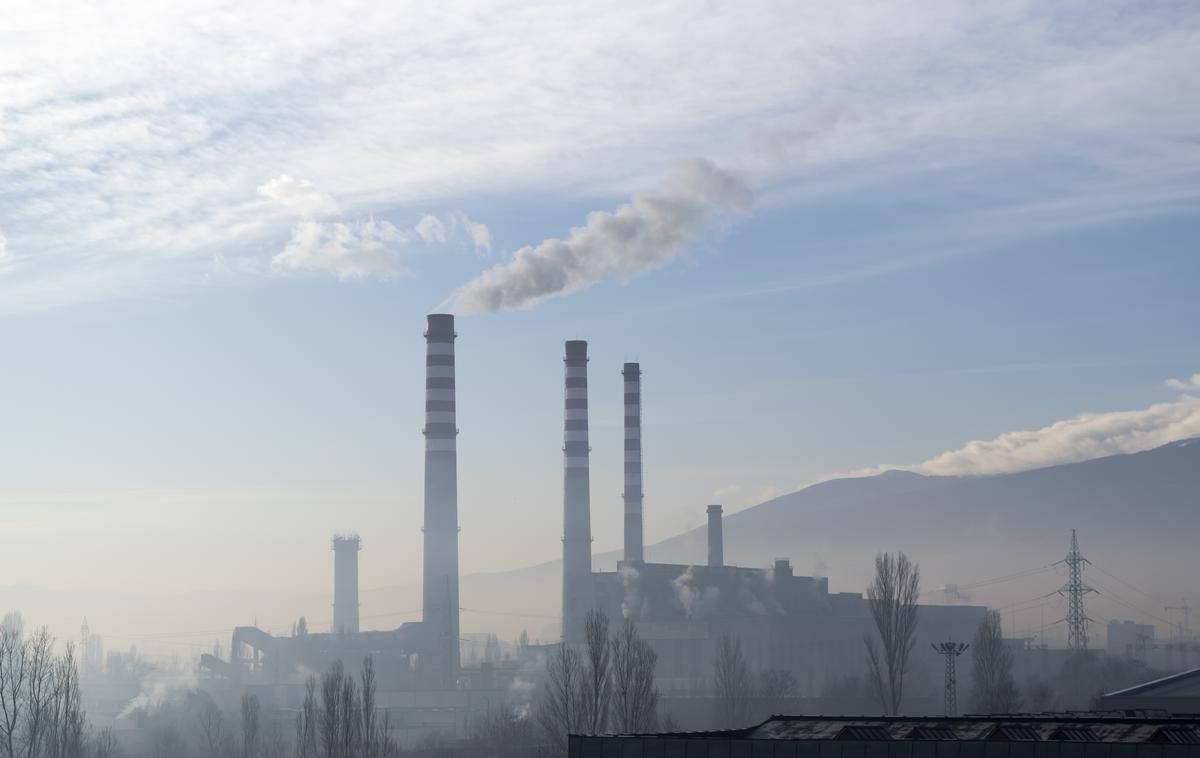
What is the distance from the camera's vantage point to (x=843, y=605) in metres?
106

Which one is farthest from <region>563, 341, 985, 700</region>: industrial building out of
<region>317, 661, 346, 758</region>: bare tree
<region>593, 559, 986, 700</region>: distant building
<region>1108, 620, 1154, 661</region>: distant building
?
<region>1108, 620, 1154, 661</region>: distant building

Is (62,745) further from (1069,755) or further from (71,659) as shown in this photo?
(1069,755)

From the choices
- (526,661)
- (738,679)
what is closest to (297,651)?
(526,661)

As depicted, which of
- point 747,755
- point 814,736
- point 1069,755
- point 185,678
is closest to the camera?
point 1069,755

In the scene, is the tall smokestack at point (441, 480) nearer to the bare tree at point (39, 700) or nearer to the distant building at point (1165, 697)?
the bare tree at point (39, 700)

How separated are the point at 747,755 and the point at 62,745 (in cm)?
3645

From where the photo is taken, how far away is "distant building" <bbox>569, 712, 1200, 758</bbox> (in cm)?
2833

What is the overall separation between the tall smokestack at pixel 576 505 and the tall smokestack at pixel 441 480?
9.46 meters

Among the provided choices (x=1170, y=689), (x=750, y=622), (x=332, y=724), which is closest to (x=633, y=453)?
(x=750, y=622)

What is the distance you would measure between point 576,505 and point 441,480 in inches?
498

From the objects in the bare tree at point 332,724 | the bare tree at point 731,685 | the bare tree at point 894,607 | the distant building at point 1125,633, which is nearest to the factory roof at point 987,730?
the bare tree at point 332,724

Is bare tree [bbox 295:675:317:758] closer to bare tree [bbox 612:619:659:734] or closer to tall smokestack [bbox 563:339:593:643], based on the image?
bare tree [bbox 612:619:659:734]

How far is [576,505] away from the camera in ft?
323

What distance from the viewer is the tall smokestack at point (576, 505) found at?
9844 cm
